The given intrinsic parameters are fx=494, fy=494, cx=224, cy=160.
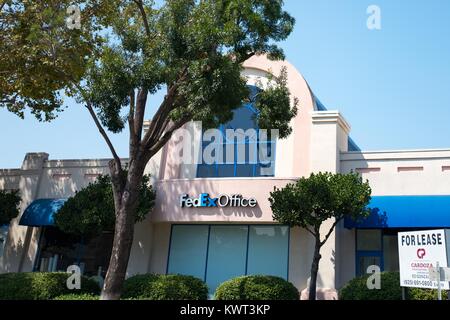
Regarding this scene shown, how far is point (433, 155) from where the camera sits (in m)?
17.3

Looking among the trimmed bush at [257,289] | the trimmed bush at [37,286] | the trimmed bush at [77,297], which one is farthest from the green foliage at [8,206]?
the trimmed bush at [257,289]

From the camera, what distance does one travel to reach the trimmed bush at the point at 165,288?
51.0ft

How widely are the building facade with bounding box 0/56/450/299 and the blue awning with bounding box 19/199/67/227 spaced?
6 centimetres

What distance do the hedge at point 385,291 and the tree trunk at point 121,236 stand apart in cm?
676

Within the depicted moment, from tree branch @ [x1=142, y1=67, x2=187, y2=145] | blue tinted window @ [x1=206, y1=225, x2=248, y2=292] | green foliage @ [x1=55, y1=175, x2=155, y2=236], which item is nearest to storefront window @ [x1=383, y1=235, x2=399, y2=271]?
blue tinted window @ [x1=206, y1=225, x2=248, y2=292]

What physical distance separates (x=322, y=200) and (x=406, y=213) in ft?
9.74

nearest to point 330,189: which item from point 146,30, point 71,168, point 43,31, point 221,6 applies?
Answer: point 221,6

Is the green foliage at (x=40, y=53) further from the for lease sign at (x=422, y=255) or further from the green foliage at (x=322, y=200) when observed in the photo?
the for lease sign at (x=422, y=255)

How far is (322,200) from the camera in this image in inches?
616

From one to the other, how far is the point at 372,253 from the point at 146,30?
1076 cm

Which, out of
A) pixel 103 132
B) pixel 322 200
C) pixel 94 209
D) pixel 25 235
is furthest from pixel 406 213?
pixel 25 235

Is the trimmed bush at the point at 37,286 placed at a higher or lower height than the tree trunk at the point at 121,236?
lower

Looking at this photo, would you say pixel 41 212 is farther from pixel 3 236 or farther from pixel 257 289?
pixel 257 289
